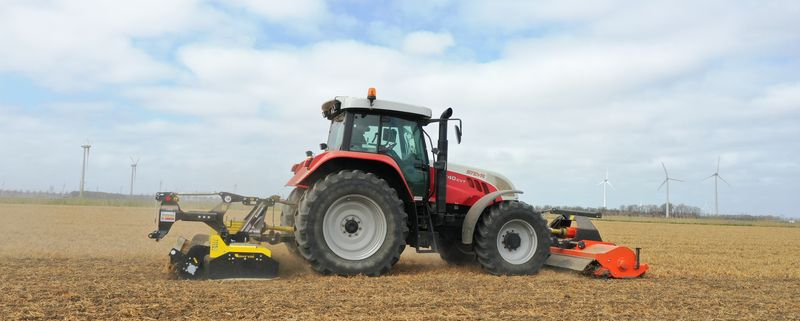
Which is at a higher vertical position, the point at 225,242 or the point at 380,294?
the point at 225,242

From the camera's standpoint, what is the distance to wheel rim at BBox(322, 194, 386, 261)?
796cm

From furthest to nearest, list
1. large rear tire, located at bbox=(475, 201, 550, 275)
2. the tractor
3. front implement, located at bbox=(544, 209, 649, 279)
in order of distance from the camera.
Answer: front implement, located at bbox=(544, 209, 649, 279), large rear tire, located at bbox=(475, 201, 550, 275), the tractor

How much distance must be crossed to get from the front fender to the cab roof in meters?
1.44

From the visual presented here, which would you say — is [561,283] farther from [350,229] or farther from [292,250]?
[292,250]

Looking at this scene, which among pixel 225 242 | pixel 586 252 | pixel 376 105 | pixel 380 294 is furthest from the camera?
pixel 586 252

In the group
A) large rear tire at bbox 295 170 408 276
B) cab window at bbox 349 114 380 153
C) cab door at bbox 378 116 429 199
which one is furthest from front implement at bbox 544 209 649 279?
cab window at bbox 349 114 380 153

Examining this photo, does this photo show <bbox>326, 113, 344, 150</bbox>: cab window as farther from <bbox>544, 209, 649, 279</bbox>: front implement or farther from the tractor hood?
<bbox>544, 209, 649, 279</bbox>: front implement

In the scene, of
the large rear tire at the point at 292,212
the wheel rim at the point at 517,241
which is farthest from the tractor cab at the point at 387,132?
the wheel rim at the point at 517,241

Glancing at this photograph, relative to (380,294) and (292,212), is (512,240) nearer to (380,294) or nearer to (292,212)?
(380,294)

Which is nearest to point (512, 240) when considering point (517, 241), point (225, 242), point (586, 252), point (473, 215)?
point (517, 241)

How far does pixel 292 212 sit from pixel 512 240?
11.2ft

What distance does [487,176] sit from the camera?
9.41 meters

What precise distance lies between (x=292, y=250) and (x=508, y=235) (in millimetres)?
3249

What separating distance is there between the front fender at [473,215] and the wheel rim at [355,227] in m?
1.28
